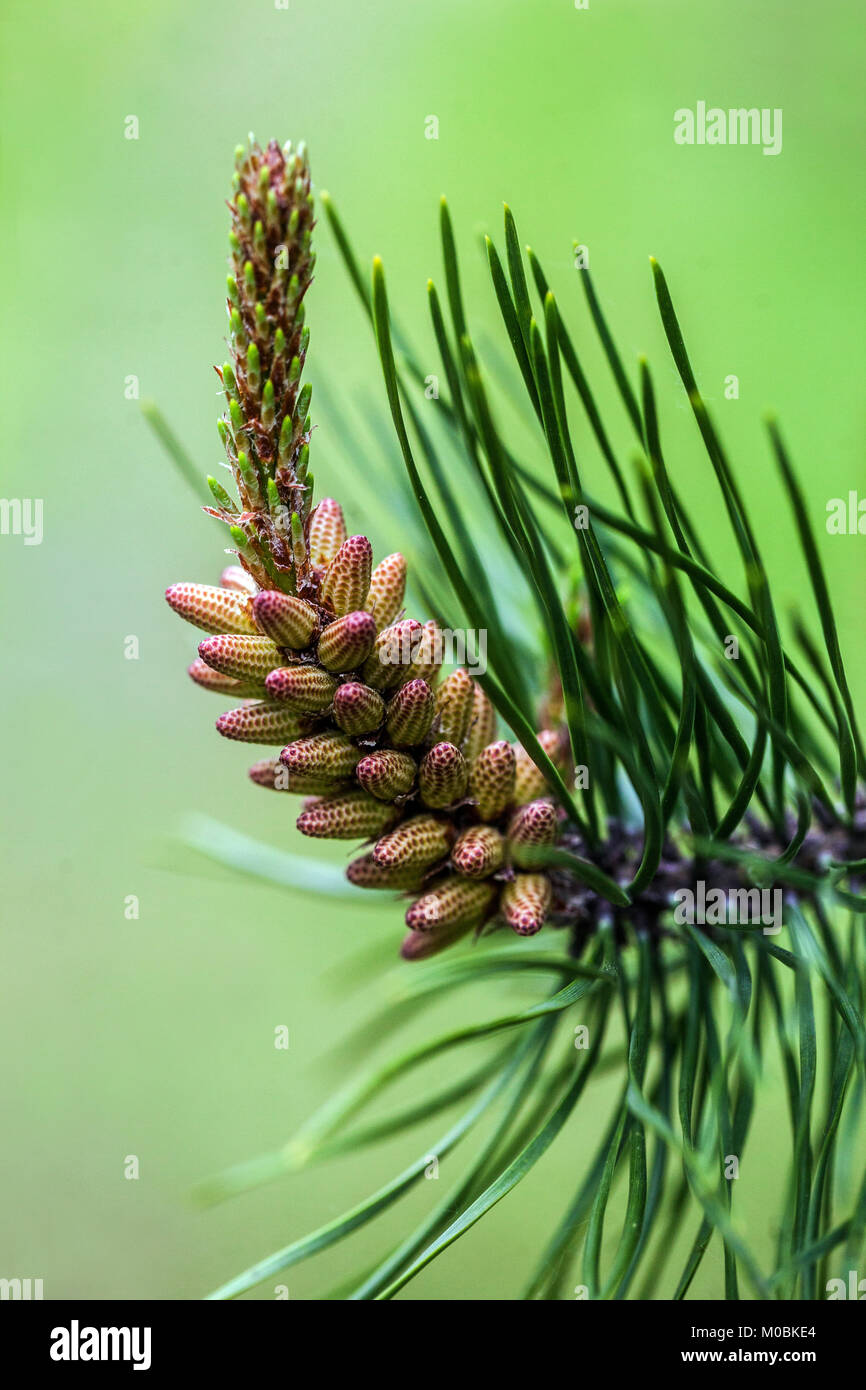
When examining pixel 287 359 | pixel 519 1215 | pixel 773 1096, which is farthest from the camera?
pixel 519 1215

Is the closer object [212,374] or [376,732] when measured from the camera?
[376,732]

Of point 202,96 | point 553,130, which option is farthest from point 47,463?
point 553,130

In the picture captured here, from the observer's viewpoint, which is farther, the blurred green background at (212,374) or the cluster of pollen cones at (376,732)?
the blurred green background at (212,374)

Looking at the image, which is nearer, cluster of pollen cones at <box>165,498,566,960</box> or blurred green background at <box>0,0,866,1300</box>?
cluster of pollen cones at <box>165,498,566,960</box>

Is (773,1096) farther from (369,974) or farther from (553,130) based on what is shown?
(553,130)

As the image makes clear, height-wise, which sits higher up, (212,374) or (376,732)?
(212,374)
